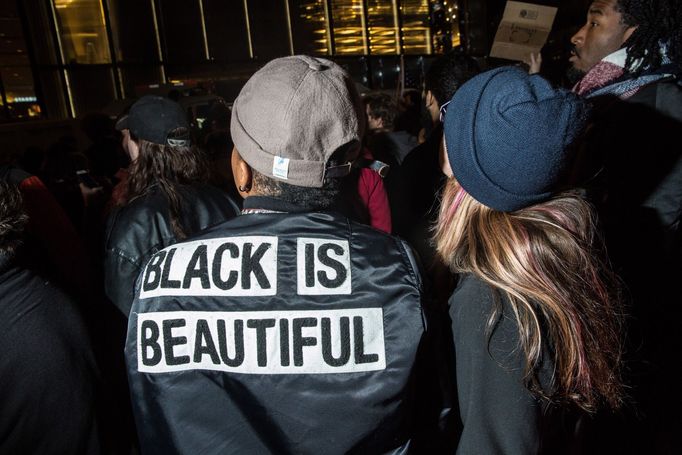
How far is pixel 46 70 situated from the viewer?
1034 cm

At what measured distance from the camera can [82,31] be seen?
10.9 meters

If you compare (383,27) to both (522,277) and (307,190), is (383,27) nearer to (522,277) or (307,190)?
(307,190)

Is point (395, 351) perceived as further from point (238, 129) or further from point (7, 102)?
point (7, 102)

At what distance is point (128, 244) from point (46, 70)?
1056 cm

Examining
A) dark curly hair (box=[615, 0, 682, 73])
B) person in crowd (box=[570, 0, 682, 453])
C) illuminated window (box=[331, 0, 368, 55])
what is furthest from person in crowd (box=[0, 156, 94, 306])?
illuminated window (box=[331, 0, 368, 55])

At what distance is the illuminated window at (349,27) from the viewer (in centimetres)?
1472

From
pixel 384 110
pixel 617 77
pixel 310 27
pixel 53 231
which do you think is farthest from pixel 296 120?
pixel 310 27

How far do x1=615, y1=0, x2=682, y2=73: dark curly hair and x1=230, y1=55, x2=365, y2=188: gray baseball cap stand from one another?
5.75 ft

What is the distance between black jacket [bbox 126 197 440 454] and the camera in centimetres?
115

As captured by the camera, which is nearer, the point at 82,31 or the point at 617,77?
the point at 617,77

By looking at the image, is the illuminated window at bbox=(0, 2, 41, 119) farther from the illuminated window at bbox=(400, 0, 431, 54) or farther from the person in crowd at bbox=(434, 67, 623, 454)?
the person in crowd at bbox=(434, 67, 623, 454)

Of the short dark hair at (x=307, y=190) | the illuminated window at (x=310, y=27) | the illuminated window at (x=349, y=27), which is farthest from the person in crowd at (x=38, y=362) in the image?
the illuminated window at (x=349, y=27)

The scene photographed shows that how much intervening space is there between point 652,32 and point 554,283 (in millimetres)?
1791

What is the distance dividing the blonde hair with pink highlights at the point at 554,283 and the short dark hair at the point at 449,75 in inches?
79.4
